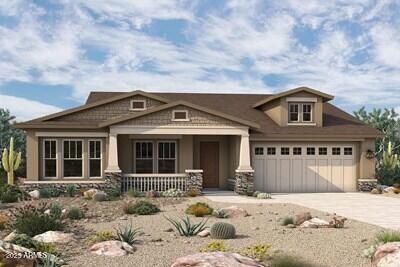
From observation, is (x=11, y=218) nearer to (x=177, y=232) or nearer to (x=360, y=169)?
(x=177, y=232)

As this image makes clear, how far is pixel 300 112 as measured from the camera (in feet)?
78.5

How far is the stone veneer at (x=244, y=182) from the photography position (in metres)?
21.1

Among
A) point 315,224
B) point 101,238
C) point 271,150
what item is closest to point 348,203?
point 271,150

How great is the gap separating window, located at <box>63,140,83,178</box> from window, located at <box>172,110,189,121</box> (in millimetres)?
4597

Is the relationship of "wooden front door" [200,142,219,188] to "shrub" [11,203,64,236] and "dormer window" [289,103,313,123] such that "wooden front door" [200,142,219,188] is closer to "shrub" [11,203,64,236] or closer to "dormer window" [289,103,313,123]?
"dormer window" [289,103,313,123]

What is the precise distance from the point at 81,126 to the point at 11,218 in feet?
27.6

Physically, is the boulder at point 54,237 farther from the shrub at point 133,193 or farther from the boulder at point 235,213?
the shrub at point 133,193

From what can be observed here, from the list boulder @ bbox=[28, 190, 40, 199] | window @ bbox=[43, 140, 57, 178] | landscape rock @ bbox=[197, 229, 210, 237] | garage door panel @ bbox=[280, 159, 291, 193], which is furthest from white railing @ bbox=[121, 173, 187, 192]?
landscape rock @ bbox=[197, 229, 210, 237]

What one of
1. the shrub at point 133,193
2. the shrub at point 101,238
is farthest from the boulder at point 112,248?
the shrub at point 133,193

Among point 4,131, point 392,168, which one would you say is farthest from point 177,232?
point 4,131

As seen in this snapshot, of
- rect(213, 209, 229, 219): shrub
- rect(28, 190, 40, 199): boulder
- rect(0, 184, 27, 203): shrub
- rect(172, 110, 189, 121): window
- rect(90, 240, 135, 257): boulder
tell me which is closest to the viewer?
rect(90, 240, 135, 257): boulder

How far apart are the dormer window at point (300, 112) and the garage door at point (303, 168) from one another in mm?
1723

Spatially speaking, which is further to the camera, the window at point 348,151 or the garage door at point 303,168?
the window at point 348,151

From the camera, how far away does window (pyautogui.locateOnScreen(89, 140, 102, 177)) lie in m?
21.4
